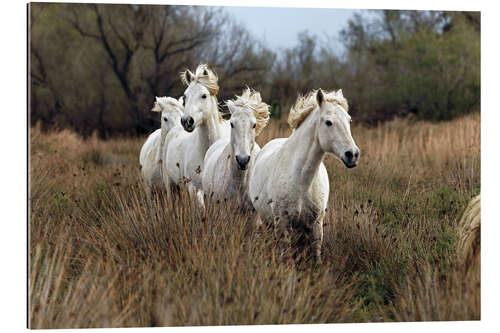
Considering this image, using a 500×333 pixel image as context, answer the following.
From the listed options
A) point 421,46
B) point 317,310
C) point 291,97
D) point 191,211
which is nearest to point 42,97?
point 291,97

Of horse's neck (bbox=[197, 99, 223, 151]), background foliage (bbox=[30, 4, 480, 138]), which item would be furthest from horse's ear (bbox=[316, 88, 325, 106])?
background foliage (bbox=[30, 4, 480, 138])

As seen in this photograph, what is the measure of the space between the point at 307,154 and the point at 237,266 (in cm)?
99

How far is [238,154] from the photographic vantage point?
442 centimetres

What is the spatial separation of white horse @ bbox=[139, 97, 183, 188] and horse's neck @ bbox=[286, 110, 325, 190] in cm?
273

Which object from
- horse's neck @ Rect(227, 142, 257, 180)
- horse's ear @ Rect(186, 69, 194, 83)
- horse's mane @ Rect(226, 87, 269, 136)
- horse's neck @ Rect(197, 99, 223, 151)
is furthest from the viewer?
horse's neck @ Rect(197, 99, 223, 151)

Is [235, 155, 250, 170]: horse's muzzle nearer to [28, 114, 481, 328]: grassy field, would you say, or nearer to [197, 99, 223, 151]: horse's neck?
[28, 114, 481, 328]: grassy field

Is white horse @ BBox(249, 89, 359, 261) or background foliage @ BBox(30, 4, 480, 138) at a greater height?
background foliage @ BBox(30, 4, 480, 138)

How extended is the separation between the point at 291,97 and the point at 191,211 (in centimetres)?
598

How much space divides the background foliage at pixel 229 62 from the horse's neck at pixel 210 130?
1.25 m

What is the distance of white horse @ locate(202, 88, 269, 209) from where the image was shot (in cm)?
447

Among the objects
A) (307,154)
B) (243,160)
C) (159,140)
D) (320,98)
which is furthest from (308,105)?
(159,140)

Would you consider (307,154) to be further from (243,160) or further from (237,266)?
(237,266)

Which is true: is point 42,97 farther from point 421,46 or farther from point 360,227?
point 360,227

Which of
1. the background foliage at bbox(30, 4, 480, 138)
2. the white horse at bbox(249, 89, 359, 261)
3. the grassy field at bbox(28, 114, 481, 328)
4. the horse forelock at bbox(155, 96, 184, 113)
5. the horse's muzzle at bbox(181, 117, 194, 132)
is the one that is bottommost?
the grassy field at bbox(28, 114, 481, 328)
